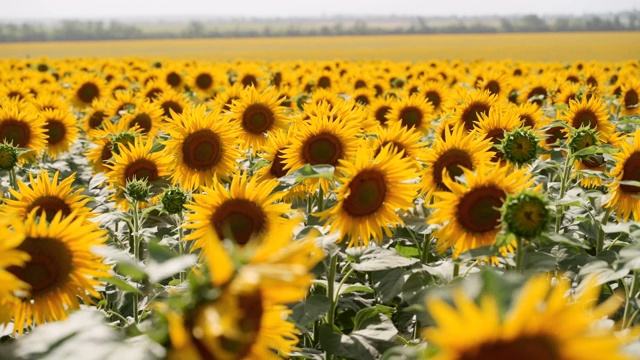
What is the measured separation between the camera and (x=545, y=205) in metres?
2.20

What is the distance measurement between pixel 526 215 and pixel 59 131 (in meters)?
5.69

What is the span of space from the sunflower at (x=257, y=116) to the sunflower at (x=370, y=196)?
2.27 m

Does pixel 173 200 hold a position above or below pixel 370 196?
above

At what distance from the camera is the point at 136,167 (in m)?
4.27

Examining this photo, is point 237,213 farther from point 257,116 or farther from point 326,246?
point 257,116

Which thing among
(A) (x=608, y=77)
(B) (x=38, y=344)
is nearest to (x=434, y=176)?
(B) (x=38, y=344)

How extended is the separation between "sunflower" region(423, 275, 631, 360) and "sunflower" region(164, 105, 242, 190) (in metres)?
3.14

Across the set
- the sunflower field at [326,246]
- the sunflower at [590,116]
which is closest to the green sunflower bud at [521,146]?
the sunflower field at [326,246]

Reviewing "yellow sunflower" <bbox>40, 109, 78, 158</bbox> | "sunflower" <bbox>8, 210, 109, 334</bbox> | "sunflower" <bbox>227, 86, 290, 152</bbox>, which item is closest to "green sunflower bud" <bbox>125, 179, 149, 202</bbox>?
"sunflower" <bbox>227, 86, 290, 152</bbox>

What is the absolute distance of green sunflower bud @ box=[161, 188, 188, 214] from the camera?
3604 millimetres

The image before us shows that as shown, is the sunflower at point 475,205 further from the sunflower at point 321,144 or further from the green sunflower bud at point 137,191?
the green sunflower bud at point 137,191

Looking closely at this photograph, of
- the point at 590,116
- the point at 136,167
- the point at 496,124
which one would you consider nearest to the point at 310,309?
the point at 136,167

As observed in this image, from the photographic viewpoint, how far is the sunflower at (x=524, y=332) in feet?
3.64

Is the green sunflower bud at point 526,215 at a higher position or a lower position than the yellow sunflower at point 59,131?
lower
